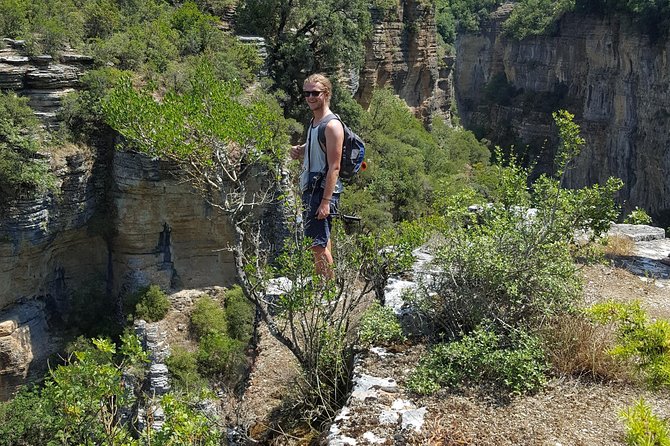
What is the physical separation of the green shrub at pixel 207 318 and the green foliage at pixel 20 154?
11.6 feet

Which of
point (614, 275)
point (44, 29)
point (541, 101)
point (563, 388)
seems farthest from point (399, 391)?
point (541, 101)

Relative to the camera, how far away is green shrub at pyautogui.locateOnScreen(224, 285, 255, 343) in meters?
11.9

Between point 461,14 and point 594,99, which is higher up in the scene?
point 461,14

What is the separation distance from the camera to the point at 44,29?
11.8m

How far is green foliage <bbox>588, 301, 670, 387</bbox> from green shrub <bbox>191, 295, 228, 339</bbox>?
9.15 m

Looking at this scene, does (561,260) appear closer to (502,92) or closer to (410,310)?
(410,310)

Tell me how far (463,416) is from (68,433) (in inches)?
105

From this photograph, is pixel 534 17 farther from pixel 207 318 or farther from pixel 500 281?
pixel 500 281

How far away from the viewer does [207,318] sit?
12.2m

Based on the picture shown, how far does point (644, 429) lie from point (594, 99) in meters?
37.3

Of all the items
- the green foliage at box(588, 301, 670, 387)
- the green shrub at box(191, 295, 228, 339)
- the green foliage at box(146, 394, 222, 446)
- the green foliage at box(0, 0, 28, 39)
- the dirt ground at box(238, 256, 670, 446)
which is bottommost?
the green shrub at box(191, 295, 228, 339)

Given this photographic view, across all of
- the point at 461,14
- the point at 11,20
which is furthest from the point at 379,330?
the point at 461,14

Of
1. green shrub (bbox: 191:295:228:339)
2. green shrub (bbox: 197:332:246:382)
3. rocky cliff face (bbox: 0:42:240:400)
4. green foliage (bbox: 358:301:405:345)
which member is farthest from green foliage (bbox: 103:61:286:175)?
green shrub (bbox: 191:295:228:339)

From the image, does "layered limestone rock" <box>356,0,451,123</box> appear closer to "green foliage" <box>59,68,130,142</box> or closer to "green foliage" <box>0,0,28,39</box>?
"green foliage" <box>59,68,130,142</box>
